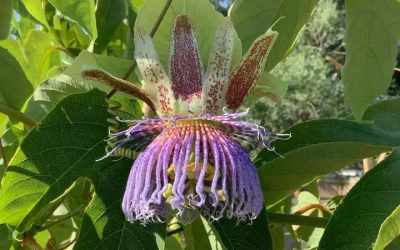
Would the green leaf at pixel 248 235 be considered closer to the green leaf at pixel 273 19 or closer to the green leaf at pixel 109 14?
the green leaf at pixel 273 19

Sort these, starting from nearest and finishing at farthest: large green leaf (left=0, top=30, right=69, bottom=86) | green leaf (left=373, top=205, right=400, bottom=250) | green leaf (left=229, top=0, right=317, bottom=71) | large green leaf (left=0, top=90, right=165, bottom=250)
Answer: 1. green leaf (left=373, top=205, right=400, bottom=250)
2. large green leaf (left=0, top=90, right=165, bottom=250)
3. green leaf (left=229, top=0, right=317, bottom=71)
4. large green leaf (left=0, top=30, right=69, bottom=86)

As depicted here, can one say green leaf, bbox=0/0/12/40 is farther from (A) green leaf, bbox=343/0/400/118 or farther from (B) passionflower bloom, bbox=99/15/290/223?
(A) green leaf, bbox=343/0/400/118

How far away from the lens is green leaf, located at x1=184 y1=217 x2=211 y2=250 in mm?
756

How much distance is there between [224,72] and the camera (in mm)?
671

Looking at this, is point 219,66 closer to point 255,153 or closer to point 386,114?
point 255,153

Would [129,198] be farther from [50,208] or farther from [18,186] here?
[50,208]

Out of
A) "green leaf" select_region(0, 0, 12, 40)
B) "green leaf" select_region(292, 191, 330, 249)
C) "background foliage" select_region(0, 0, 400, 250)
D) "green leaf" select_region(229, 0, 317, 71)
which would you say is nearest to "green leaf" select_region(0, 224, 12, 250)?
"background foliage" select_region(0, 0, 400, 250)

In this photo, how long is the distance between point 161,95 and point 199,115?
0.05m

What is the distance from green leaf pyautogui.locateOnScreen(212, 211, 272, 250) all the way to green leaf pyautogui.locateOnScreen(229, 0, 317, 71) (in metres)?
0.18

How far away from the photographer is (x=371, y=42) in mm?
807

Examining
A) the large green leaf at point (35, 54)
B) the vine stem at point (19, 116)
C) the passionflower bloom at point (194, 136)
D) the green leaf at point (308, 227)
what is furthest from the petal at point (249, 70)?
the green leaf at point (308, 227)

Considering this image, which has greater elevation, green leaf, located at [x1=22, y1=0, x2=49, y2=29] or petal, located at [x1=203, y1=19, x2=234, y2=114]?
green leaf, located at [x1=22, y1=0, x2=49, y2=29]

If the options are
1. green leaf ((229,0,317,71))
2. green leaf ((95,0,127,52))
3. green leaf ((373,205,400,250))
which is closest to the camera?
green leaf ((373,205,400,250))

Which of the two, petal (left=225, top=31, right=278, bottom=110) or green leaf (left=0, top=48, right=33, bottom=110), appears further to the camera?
green leaf (left=0, top=48, right=33, bottom=110)
